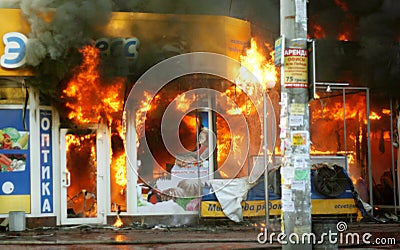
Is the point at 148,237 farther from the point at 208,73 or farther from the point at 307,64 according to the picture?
the point at 307,64

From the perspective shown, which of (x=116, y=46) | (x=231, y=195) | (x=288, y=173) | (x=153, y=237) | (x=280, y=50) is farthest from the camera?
(x=231, y=195)

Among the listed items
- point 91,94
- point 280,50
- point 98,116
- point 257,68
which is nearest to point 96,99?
point 91,94

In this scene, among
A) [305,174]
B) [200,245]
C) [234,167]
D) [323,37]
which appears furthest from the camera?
[323,37]

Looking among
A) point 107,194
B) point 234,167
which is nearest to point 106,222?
point 107,194

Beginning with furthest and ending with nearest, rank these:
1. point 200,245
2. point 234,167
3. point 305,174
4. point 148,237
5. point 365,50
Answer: point 365,50 → point 234,167 → point 148,237 → point 200,245 → point 305,174

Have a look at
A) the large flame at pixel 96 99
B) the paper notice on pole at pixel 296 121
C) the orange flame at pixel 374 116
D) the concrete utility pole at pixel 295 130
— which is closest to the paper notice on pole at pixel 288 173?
the concrete utility pole at pixel 295 130

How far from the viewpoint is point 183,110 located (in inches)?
564

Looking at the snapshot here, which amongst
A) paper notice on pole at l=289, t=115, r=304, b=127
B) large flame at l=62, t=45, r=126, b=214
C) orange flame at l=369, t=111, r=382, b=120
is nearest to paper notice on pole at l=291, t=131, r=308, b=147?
paper notice on pole at l=289, t=115, r=304, b=127

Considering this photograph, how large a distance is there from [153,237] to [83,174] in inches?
109

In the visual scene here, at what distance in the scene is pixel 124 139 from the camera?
14.2 meters

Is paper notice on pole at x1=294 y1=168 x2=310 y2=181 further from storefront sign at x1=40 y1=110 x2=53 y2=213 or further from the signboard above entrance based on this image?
storefront sign at x1=40 y1=110 x2=53 y2=213

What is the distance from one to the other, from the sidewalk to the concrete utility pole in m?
2.22

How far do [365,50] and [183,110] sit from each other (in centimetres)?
570

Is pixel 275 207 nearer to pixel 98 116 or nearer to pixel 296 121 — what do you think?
pixel 98 116
